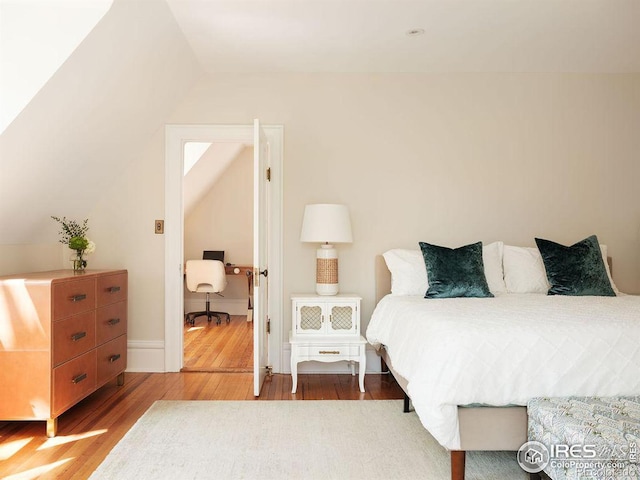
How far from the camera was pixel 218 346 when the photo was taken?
5.16 meters

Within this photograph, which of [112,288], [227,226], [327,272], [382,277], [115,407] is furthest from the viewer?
[227,226]

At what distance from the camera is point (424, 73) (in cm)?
423

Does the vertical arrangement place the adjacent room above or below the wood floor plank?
above

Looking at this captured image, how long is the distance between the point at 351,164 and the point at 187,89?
4.75ft

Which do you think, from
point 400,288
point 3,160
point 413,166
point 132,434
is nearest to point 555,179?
point 413,166

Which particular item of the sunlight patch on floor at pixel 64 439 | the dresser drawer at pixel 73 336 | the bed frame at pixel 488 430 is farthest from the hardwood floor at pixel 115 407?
the bed frame at pixel 488 430

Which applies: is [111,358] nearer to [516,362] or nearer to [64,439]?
[64,439]

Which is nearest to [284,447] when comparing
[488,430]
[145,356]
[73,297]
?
[488,430]

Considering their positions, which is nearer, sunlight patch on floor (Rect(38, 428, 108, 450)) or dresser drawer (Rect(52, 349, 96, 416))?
sunlight patch on floor (Rect(38, 428, 108, 450))

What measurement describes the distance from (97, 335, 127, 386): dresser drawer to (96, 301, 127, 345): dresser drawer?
5 cm

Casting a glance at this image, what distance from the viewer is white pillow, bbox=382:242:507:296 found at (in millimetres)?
3732

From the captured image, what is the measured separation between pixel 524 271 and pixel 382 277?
3.46ft

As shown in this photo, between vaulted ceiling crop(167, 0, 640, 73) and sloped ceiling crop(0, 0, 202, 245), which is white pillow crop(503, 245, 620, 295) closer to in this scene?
vaulted ceiling crop(167, 0, 640, 73)

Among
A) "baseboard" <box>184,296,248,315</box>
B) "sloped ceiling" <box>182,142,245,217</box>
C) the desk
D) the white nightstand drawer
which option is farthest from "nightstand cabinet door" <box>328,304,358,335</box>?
"baseboard" <box>184,296,248,315</box>
